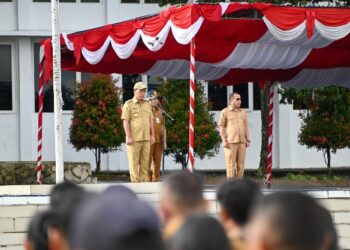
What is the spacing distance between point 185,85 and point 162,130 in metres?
9.31

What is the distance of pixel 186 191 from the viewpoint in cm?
447

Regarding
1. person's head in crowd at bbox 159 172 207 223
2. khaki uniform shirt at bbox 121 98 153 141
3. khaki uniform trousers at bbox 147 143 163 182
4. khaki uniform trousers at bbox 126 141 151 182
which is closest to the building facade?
khaki uniform trousers at bbox 147 143 163 182

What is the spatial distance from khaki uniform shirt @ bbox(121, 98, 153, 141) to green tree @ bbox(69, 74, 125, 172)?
36.7 feet

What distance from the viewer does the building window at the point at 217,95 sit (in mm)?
31875

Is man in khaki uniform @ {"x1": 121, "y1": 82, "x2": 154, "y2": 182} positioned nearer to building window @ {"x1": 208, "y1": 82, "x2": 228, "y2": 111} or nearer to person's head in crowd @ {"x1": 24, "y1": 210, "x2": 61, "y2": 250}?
person's head in crowd @ {"x1": 24, "y1": 210, "x2": 61, "y2": 250}

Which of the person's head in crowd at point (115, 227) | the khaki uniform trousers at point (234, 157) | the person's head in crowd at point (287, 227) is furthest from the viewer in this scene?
the khaki uniform trousers at point (234, 157)

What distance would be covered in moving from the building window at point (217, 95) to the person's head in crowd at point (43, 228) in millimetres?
27842

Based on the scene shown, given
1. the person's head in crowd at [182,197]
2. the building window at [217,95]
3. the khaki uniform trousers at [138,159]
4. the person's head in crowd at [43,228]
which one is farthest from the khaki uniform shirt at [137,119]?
the building window at [217,95]

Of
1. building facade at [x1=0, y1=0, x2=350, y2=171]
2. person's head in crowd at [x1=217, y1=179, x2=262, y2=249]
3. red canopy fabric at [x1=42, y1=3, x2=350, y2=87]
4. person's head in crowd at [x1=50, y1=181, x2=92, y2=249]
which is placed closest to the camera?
person's head in crowd at [x1=50, y1=181, x2=92, y2=249]

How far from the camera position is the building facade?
30.8 metres

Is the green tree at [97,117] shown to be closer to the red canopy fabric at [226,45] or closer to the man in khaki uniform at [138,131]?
the red canopy fabric at [226,45]

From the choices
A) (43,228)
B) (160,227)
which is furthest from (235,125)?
(160,227)

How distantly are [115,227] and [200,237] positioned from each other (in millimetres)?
806

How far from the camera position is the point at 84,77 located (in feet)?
101
